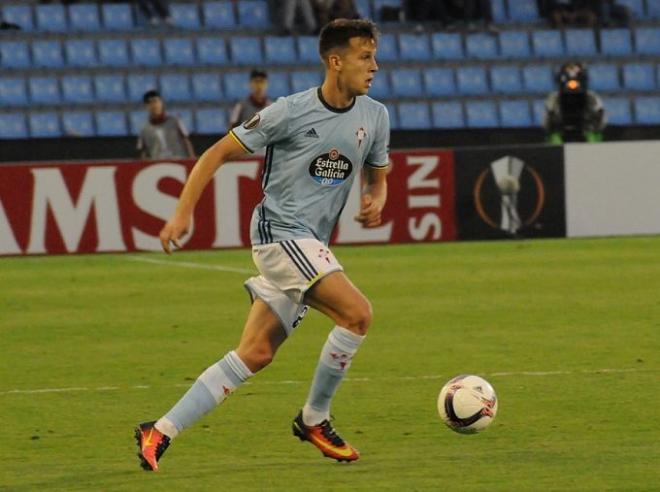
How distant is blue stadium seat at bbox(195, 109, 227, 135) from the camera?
23.5 meters

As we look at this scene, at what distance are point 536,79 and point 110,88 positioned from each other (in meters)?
6.74

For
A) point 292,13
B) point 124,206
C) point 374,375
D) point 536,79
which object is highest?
point 292,13

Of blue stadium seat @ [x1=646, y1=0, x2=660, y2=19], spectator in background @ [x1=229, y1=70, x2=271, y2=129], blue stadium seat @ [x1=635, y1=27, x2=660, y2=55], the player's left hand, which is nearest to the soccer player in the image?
the player's left hand

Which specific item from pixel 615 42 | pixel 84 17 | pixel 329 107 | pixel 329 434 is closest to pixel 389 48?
pixel 615 42

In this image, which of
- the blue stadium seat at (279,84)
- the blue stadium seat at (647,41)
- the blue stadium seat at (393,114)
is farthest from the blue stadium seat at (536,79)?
the blue stadium seat at (279,84)

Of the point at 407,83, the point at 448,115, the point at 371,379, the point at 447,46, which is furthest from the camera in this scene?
the point at 447,46

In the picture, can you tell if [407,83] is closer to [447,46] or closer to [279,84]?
[447,46]

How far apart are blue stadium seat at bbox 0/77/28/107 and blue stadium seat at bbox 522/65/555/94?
306 inches

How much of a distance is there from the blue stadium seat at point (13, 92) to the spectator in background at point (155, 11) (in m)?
2.43

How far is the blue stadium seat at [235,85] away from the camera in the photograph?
2430 cm

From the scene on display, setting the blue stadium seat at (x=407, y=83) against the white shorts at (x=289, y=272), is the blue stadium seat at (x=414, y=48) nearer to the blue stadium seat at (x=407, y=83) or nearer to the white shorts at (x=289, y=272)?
the blue stadium seat at (x=407, y=83)

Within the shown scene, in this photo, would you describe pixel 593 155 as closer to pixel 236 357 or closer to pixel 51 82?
pixel 51 82

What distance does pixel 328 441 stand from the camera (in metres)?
7.07

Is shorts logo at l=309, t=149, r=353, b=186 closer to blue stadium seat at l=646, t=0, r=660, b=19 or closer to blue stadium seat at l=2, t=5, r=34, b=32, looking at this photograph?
blue stadium seat at l=2, t=5, r=34, b=32
